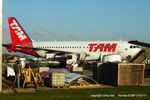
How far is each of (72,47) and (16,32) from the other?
11727 mm

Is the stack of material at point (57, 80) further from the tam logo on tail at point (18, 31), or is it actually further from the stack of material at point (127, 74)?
the tam logo on tail at point (18, 31)

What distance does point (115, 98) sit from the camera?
13.2 meters

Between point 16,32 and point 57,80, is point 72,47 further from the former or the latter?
point 57,80

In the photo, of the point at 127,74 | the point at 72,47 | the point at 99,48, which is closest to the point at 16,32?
the point at 72,47

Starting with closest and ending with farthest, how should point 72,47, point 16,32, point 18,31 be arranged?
point 72,47 < point 16,32 < point 18,31

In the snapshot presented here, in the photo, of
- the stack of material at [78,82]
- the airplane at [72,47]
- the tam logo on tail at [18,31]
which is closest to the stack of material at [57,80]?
the stack of material at [78,82]

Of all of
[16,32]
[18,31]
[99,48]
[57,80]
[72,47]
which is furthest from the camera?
[18,31]

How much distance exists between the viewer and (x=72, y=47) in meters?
48.8

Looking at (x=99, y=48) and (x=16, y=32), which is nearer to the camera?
(x=99, y=48)

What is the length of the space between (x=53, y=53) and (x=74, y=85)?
2736 cm

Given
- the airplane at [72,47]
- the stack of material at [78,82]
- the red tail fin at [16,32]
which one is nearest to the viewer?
the stack of material at [78,82]

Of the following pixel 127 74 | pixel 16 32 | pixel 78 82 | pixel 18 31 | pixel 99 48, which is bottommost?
pixel 78 82

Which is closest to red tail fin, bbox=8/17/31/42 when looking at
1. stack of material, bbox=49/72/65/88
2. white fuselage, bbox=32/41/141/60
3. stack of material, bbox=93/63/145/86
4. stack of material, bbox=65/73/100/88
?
white fuselage, bbox=32/41/141/60

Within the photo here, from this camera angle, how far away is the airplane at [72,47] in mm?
45562
